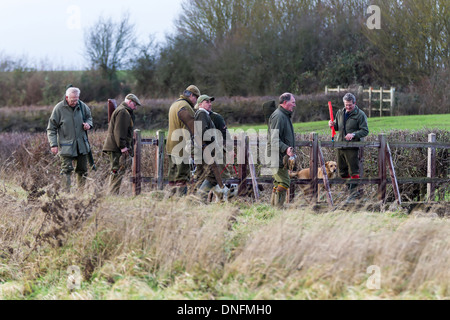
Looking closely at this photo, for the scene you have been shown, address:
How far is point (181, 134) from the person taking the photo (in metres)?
9.67

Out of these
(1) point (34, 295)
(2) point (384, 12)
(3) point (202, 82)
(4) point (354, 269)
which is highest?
(2) point (384, 12)

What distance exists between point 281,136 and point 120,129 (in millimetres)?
3028

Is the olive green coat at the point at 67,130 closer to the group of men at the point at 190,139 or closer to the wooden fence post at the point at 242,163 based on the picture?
the group of men at the point at 190,139

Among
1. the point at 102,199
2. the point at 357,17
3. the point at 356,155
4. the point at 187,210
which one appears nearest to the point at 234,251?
the point at 187,210

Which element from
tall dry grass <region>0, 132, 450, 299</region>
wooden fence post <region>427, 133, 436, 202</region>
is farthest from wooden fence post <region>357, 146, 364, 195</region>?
tall dry grass <region>0, 132, 450, 299</region>

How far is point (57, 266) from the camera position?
7152 mm

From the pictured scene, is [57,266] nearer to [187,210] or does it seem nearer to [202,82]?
[187,210]

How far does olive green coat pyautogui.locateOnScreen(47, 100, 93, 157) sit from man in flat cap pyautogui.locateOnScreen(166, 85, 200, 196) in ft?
5.76

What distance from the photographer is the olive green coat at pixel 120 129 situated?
10.9 meters

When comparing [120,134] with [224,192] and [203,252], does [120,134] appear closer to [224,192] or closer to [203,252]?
[224,192]

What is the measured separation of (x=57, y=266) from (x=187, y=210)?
1.61 metres

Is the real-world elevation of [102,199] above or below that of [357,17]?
below

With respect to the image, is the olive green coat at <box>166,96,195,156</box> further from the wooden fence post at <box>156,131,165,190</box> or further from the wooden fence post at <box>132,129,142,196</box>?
the wooden fence post at <box>132,129,142,196</box>

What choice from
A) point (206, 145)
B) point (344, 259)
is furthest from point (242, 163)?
point (344, 259)
